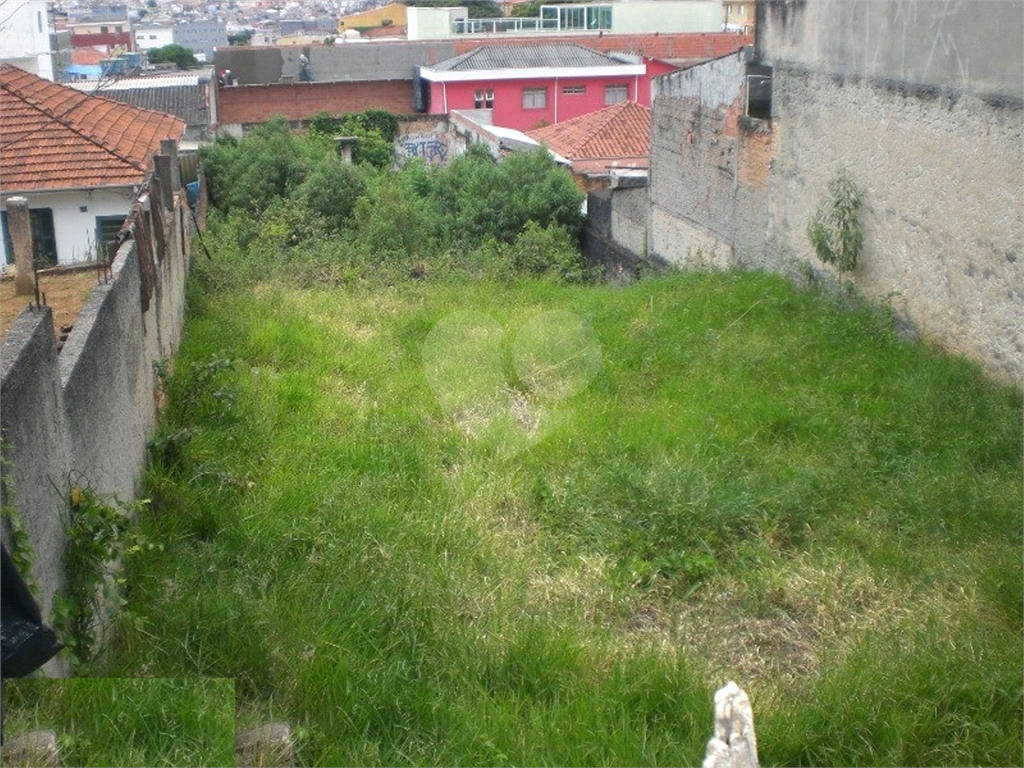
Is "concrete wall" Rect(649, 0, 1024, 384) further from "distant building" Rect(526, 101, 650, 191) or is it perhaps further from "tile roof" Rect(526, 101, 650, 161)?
"tile roof" Rect(526, 101, 650, 161)

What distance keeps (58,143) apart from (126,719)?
12076 mm

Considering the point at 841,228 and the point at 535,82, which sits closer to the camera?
the point at 841,228

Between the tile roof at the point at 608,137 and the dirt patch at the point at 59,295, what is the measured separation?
1659 cm

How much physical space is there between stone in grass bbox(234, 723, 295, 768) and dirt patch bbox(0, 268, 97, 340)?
5081 millimetres

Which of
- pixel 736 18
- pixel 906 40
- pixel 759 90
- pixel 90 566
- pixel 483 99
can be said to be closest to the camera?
pixel 90 566

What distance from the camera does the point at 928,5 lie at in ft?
27.2

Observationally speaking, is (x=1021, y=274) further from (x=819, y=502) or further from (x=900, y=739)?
(x=900, y=739)

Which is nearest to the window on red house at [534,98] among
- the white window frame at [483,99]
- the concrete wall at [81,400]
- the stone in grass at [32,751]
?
the white window frame at [483,99]

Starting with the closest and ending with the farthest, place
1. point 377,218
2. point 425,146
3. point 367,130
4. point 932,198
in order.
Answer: point 932,198 < point 377,218 < point 367,130 < point 425,146

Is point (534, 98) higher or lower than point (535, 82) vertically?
lower

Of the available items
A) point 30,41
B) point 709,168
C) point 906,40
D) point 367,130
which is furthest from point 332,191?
point 367,130

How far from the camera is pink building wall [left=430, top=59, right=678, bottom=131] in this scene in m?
37.1

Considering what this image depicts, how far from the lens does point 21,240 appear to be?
8.58 m

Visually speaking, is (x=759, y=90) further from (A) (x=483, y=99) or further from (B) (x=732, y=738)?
(A) (x=483, y=99)
